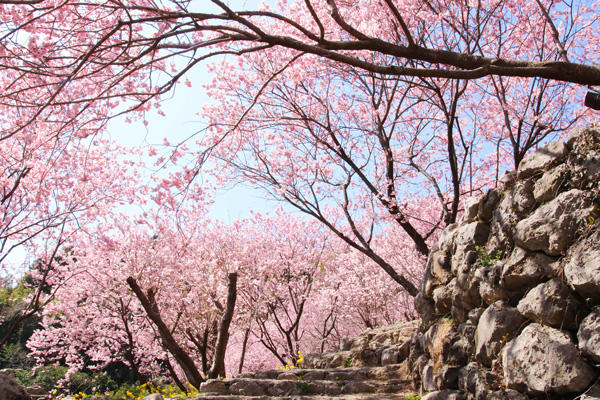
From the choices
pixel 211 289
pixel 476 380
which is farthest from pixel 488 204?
pixel 211 289

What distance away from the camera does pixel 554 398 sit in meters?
3.21

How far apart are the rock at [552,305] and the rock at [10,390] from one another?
466 cm

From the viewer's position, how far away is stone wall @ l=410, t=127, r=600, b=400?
3.21 m

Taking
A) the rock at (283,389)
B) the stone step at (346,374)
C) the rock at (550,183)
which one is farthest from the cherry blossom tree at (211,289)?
the rock at (550,183)

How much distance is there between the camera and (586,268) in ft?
10.6

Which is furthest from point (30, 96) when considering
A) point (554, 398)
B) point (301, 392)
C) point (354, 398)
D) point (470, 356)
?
point (554, 398)

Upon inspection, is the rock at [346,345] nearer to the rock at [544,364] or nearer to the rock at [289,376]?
the rock at [289,376]

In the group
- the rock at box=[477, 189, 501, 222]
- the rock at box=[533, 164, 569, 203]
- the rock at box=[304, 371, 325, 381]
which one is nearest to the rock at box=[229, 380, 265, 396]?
the rock at box=[304, 371, 325, 381]

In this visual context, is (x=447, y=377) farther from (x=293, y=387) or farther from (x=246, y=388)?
(x=246, y=388)

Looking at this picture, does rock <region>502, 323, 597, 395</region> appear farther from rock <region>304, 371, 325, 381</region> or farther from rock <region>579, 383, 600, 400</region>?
rock <region>304, 371, 325, 381</region>

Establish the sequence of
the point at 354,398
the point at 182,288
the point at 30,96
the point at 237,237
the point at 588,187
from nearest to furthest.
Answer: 1. the point at 588,187
2. the point at 354,398
3. the point at 30,96
4. the point at 182,288
5. the point at 237,237

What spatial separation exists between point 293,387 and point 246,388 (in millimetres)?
644

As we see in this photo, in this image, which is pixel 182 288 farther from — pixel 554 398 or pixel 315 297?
pixel 554 398

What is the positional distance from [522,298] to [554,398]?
36.1 inches
